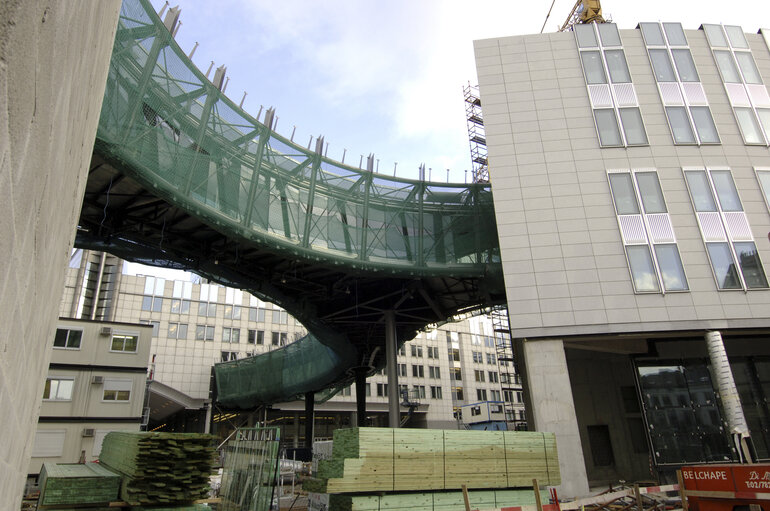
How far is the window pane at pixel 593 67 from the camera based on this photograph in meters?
26.6

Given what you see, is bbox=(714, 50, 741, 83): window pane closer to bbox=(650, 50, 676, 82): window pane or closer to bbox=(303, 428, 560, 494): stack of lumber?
bbox=(650, 50, 676, 82): window pane

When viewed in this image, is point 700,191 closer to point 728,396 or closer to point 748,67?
point 748,67

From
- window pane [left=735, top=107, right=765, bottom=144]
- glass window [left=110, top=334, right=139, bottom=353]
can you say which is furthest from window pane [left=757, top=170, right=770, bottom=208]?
glass window [left=110, top=334, right=139, bottom=353]

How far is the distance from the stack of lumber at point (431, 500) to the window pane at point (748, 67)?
25171 mm

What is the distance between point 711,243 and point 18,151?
2761 cm

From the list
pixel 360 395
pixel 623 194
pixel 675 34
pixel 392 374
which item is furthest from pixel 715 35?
pixel 360 395

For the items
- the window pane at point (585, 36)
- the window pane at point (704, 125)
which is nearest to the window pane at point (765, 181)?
the window pane at point (704, 125)

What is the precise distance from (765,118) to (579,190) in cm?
1123

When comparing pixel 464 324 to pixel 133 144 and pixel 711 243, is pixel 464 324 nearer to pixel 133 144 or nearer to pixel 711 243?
pixel 711 243

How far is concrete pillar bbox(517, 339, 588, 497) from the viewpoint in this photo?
1944 cm

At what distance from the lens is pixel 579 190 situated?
24.6m

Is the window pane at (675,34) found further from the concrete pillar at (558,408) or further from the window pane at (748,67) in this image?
the concrete pillar at (558,408)

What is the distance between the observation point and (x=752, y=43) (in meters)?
27.9

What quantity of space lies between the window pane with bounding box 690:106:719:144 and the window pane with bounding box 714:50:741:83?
8.18 ft
